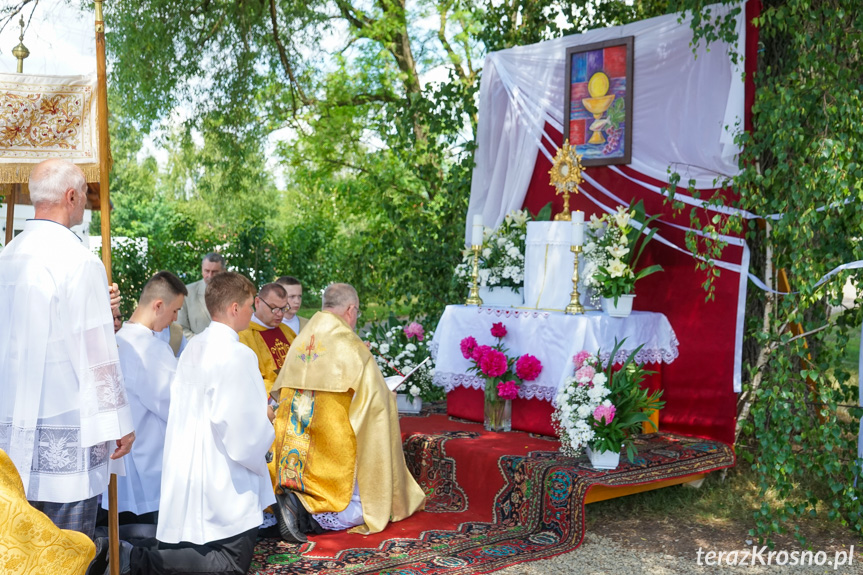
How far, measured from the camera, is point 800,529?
595cm

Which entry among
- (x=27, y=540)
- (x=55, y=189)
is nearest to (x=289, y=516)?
(x=55, y=189)

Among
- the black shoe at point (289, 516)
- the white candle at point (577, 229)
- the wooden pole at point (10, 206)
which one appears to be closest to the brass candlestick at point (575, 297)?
the white candle at point (577, 229)

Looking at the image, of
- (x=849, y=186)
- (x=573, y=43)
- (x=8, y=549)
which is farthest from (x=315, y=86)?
(x=8, y=549)

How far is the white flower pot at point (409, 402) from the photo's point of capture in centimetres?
762

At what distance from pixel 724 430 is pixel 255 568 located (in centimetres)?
371

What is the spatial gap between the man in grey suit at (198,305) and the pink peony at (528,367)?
306cm

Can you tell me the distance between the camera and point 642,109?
7.45 metres

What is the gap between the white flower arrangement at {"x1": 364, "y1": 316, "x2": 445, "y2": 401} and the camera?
7.61 meters

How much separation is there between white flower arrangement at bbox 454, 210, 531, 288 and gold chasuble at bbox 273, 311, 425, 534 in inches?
70.1

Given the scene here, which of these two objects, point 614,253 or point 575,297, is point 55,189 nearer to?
point 575,297

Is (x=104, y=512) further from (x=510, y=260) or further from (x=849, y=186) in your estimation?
(x=849, y=186)

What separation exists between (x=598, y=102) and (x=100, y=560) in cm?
530

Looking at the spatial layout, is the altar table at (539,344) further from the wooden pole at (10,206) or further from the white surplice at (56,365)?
the wooden pole at (10,206)

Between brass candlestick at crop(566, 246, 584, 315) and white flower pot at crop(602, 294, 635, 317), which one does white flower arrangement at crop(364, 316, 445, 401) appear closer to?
brass candlestick at crop(566, 246, 584, 315)
